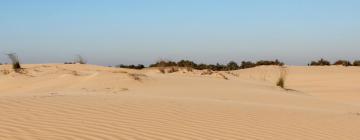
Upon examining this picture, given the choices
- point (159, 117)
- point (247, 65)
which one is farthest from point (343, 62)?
point (159, 117)

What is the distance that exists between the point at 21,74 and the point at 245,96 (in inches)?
283

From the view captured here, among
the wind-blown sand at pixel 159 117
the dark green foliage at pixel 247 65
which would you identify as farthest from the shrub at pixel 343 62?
the wind-blown sand at pixel 159 117

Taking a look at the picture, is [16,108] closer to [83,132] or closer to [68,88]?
[83,132]

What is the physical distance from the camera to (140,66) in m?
26.8

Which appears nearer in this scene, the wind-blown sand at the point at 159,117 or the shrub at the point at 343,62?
the wind-blown sand at the point at 159,117

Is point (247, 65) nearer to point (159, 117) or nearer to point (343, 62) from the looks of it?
point (343, 62)

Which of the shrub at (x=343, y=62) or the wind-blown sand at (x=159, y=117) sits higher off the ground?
the shrub at (x=343, y=62)

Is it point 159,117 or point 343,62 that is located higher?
point 343,62

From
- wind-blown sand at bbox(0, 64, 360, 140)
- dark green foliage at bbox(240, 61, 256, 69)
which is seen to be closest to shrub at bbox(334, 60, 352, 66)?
dark green foliage at bbox(240, 61, 256, 69)

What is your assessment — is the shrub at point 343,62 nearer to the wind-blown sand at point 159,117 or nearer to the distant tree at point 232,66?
the distant tree at point 232,66

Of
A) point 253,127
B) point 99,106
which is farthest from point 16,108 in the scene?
point 253,127

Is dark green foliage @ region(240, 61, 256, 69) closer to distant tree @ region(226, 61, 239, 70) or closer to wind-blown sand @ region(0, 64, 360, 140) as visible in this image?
distant tree @ region(226, 61, 239, 70)

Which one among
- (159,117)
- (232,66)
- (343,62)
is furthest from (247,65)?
(159,117)

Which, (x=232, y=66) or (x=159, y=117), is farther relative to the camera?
(x=232, y=66)
